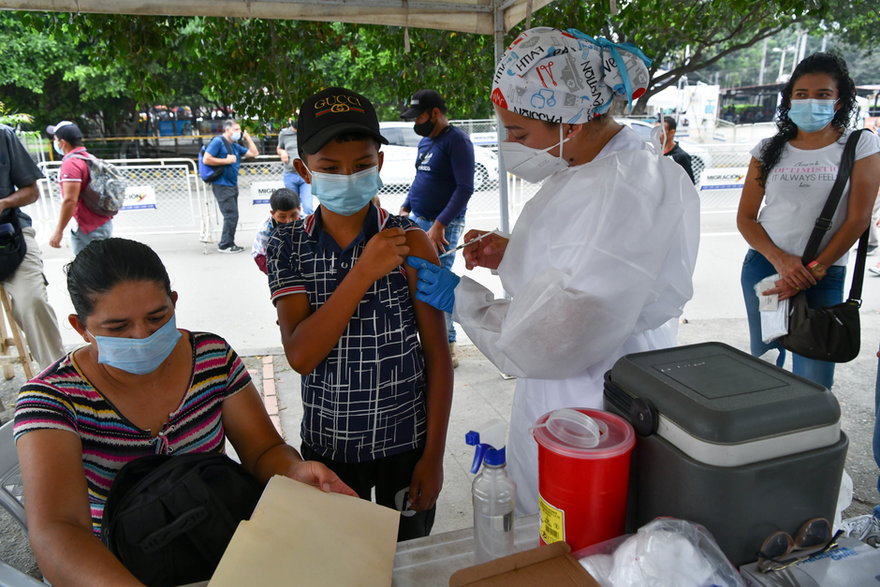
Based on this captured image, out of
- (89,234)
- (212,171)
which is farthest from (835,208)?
(212,171)

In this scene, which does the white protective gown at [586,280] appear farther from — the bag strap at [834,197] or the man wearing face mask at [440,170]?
the man wearing face mask at [440,170]

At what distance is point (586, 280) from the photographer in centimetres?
126

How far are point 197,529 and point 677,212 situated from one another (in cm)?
121

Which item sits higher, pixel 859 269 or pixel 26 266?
pixel 859 269

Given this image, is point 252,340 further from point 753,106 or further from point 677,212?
point 753,106

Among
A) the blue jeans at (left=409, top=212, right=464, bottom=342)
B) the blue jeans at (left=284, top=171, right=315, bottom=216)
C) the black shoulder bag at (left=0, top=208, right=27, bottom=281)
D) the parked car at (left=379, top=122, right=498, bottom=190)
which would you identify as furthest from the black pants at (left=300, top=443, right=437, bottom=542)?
the parked car at (left=379, top=122, right=498, bottom=190)

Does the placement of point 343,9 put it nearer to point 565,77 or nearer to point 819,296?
point 565,77

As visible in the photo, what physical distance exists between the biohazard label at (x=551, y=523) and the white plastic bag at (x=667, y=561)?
71mm

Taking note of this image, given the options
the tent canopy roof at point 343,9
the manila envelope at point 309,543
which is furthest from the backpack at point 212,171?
the manila envelope at point 309,543

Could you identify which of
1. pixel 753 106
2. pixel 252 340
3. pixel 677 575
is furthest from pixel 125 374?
pixel 753 106

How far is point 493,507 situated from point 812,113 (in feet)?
8.29

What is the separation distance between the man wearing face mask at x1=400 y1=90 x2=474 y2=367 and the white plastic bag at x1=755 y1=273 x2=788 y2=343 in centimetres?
189

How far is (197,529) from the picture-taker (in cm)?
113

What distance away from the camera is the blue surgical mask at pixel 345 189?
1575mm
